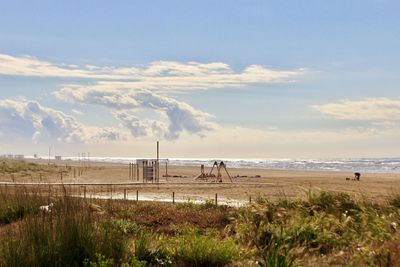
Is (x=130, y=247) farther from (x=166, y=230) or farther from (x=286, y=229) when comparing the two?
(x=166, y=230)

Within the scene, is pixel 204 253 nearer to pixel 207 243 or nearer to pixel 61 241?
pixel 207 243

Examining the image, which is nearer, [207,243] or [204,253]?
[204,253]

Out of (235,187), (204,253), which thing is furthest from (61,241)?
(235,187)

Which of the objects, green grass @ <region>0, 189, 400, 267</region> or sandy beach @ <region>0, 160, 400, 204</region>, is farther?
sandy beach @ <region>0, 160, 400, 204</region>

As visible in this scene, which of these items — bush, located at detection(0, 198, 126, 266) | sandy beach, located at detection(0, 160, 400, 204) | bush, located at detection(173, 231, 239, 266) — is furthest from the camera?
sandy beach, located at detection(0, 160, 400, 204)

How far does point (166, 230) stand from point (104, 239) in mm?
3722

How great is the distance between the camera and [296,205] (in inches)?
465

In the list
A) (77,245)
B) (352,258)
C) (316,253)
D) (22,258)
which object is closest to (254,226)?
(316,253)

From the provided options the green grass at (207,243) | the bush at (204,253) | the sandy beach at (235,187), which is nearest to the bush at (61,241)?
the green grass at (207,243)

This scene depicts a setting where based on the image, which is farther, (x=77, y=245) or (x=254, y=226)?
(x=254, y=226)

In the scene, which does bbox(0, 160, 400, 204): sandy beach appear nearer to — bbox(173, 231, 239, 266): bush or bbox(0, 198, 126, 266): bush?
bbox(173, 231, 239, 266): bush

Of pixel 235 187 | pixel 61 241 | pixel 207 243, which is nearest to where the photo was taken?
pixel 61 241

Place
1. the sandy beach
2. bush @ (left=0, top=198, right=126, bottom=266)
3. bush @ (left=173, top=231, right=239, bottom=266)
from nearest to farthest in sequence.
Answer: bush @ (left=0, top=198, right=126, bottom=266) < bush @ (left=173, top=231, right=239, bottom=266) < the sandy beach

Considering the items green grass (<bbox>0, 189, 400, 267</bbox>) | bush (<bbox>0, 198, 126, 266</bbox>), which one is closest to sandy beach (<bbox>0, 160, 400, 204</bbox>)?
green grass (<bbox>0, 189, 400, 267</bbox>)
